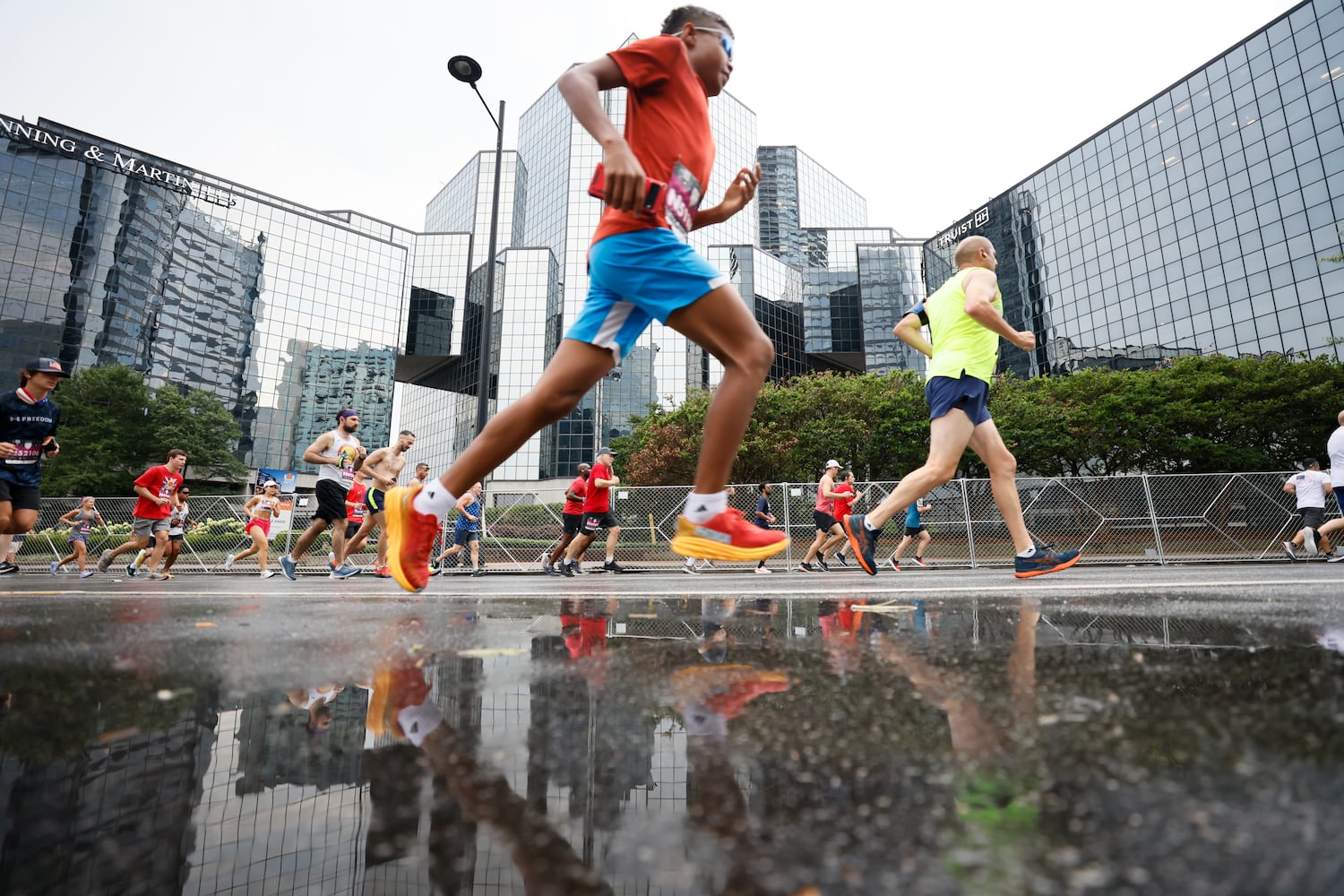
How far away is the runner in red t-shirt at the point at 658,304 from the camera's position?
237cm

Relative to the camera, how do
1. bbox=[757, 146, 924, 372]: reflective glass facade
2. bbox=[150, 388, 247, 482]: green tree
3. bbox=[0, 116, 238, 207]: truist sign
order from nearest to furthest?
bbox=[150, 388, 247, 482]: green tree → bbox=[0, 116, 238, 207]: truist sign → bbox=[757, 146, 924, 372]: reflective glass facade

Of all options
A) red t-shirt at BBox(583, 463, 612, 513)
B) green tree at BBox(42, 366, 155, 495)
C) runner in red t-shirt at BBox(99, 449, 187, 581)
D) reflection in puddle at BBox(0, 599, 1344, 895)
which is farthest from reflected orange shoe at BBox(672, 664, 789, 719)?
green tree at BBox(42, 366, 155, 495)

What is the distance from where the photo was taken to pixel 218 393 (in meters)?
61.5

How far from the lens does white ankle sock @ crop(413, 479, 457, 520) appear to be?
7.99 feet

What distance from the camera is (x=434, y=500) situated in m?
2.44

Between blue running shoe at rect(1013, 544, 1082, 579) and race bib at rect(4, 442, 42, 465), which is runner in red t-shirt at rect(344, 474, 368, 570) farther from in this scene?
blue running shoe at rect(1013, 544, 1082, 579)

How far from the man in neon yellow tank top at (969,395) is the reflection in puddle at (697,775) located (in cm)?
241

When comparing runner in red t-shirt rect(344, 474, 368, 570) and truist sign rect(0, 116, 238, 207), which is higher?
truist sign rect(0, 116, 238, 207)

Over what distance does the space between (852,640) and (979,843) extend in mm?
1363

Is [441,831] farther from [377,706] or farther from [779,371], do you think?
[779,371]

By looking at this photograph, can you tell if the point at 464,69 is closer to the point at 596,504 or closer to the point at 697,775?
the point at 596,504

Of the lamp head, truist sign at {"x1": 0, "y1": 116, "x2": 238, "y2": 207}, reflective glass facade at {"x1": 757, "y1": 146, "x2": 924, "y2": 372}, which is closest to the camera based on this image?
the lamp head

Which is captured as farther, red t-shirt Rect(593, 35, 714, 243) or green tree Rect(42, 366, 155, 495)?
green tree Rect(42, 366, 155, 495)

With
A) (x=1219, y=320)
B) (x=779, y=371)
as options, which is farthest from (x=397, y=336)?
(x=1219, y=320)
